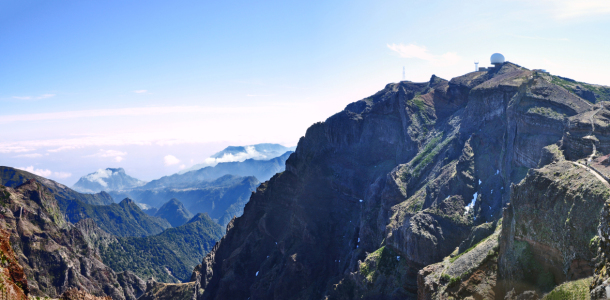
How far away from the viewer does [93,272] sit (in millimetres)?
188375

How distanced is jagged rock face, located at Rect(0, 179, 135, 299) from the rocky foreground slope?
58.5 metres

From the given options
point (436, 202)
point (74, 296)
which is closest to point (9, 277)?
point (74, 296)

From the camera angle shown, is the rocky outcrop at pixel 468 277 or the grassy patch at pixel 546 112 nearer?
the rocky outcrop at pixel 468 277

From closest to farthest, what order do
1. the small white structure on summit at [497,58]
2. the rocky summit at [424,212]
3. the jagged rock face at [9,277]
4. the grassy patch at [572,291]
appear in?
the grassy patch at [572,291]
the jagged rock face at [9,277]
the rocky summit at [424,212]
the small white structure on summit at [497,58]

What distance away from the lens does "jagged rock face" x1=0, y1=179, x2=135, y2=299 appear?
15412cm

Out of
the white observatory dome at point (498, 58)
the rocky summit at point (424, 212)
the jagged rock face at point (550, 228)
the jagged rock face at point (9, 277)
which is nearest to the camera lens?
the jagged rock face at point (9, 277)

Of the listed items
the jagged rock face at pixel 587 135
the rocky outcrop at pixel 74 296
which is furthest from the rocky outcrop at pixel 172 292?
the jagged rock face at pixel 587 135

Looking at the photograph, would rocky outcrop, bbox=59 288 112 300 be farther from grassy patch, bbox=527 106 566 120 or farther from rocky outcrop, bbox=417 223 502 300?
grassy patch, bbox=527 106 566 120

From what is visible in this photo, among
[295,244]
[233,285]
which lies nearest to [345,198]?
[295,244]

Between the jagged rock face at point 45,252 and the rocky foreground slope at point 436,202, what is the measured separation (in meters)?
58.5

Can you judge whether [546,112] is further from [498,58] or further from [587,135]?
[498,58]

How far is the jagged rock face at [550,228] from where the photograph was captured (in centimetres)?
3544

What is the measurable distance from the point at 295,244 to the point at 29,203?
14574 cm

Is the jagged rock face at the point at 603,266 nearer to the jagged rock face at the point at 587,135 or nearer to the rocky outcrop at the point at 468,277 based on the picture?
the rocky outcrop at the point at 468,277
